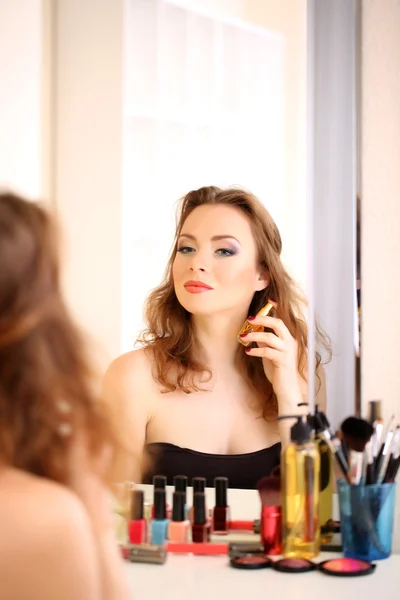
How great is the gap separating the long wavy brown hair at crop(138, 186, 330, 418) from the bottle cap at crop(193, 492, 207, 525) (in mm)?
153

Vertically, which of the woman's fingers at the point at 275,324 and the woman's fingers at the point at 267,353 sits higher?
the woman's fingers at the point at 275,324

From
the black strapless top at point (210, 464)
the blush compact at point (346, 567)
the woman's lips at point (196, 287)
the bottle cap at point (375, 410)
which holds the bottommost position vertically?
the blush compact at point (346, 567)

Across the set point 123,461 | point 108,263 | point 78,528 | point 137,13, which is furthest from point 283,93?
point 78,528

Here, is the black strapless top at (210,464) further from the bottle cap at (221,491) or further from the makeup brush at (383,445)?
the makeup brush at (383,445)

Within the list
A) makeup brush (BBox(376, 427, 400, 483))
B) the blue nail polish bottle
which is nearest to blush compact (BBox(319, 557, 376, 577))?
makeup brush (BBox(376, 427, 400, 483))

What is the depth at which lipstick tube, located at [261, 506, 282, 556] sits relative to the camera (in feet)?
3.41

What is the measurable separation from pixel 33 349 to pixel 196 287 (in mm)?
512

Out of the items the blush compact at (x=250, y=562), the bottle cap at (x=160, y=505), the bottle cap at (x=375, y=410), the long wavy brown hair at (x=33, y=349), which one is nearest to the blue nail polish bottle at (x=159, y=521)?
the bottle cap at (x=160, y=505)

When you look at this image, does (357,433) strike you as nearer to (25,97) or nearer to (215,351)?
(215,351)

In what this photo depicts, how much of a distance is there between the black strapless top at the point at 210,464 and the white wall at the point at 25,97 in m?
0.42

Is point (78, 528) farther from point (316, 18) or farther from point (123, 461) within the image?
point (316, 18)

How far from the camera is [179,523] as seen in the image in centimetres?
106

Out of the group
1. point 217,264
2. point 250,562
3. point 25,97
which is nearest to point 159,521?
point 250,562

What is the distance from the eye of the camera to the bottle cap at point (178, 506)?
1.07 metres
